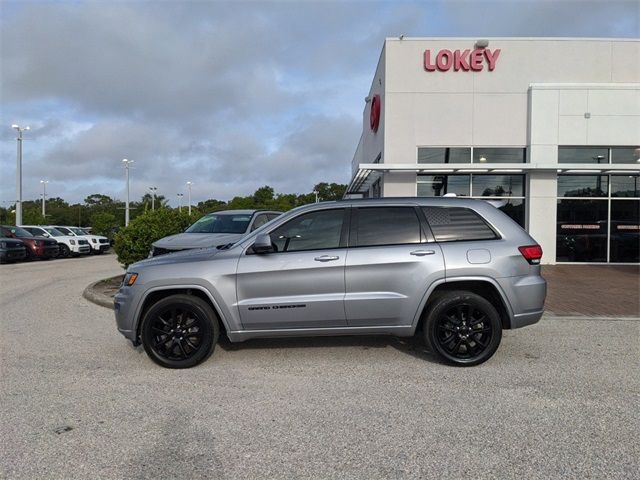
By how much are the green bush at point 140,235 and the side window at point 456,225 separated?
7.34 meters

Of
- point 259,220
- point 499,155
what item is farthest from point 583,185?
point 259,220

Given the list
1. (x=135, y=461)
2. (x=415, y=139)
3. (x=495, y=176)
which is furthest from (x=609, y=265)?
(x=135, y=461)

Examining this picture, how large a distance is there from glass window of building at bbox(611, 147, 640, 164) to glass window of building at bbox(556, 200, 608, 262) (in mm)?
1568

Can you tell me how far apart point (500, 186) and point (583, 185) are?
2.60 m

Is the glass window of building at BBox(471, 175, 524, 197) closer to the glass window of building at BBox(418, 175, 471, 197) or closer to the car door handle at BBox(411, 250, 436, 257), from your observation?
the glass window of building at BBox(418, 175, 471, 197)

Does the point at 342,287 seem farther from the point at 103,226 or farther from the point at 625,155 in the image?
the point at 103,226

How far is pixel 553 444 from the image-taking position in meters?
Result: 3.48

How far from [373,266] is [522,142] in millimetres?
12909

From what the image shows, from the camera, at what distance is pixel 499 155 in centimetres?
1614

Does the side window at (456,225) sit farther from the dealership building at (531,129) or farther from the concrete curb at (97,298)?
the dealership building at (531,129)

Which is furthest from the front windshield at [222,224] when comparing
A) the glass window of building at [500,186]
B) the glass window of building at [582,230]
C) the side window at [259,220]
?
the glass window of building at [582,230]

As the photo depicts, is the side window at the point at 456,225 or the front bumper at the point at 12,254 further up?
the side window at the point at 456,225

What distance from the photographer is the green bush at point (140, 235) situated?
10.8m

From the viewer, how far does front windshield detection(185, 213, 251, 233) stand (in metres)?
10.1
